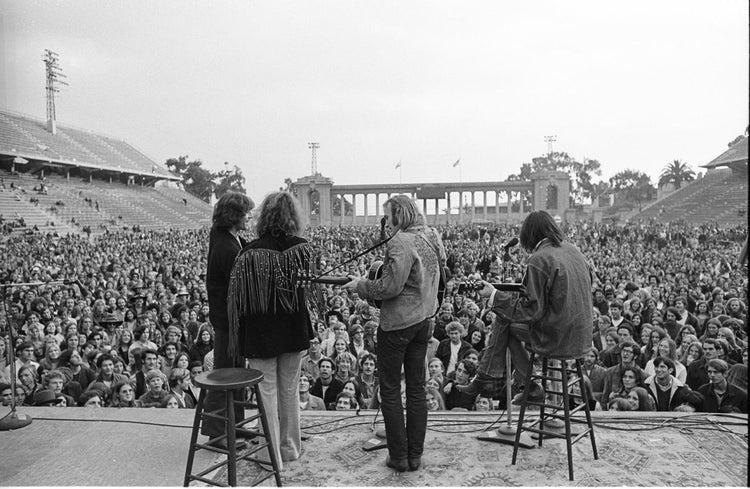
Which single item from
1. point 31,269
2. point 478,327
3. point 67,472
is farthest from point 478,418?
point 31,269

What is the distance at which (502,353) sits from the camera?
3238mm

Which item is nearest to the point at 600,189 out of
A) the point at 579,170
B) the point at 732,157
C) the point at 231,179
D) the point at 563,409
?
the point at 579,170

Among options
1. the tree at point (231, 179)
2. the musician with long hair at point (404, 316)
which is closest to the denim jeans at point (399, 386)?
the musician with long hair at point (404, 316)

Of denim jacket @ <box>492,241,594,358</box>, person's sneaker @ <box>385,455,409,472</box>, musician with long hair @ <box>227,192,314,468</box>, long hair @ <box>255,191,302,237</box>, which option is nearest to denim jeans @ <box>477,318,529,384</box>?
denim jacket @ <box>492,241,594,358</box>

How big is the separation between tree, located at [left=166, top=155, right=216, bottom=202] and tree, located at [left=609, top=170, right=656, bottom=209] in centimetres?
4460

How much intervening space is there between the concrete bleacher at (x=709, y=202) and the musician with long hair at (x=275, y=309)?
30.4 m

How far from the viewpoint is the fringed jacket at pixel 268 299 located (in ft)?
9.66

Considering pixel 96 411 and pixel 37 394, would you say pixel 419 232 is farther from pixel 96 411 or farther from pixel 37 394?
pixel 37 394

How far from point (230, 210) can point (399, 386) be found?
1.37 meters

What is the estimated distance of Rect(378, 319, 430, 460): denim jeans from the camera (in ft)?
9.68

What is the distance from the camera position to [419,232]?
3016mm

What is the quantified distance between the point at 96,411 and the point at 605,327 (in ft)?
18.5

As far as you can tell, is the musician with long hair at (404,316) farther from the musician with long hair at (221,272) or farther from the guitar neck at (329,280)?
the musician with long hair at (221,272)

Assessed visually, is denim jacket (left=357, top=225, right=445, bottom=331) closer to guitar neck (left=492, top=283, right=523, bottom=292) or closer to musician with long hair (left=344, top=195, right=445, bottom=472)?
musician with long hair (left=344, top=195, right=445, bottom=472)
